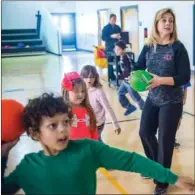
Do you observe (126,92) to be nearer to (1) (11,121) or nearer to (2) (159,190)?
(2) (159,190)

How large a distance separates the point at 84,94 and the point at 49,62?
2.33 feet

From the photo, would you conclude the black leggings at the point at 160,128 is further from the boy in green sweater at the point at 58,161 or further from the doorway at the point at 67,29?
the boy in green sweater at the point at 58,161

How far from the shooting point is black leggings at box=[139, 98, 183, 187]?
3.14 feet

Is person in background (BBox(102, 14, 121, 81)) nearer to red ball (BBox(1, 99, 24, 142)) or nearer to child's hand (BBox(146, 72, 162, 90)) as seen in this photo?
child's hand (BBox(146, 72, 162, 90))

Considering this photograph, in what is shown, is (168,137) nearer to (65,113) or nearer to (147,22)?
(147,22)

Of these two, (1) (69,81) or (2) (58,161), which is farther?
(1) (69,81)

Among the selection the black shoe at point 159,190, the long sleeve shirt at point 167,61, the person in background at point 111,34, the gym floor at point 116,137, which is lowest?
the black shoe at point 159,190

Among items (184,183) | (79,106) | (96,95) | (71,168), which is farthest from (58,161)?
(96,95)

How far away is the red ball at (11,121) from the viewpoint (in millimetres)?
413

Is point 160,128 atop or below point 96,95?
below

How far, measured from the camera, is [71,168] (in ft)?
1.54

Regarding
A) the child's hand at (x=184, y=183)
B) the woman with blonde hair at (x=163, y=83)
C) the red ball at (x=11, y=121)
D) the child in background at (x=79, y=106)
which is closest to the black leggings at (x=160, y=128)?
the woman with blonde hair at (x=163, y=83)

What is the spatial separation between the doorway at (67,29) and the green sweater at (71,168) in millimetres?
542

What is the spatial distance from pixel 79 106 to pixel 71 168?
0.33m
